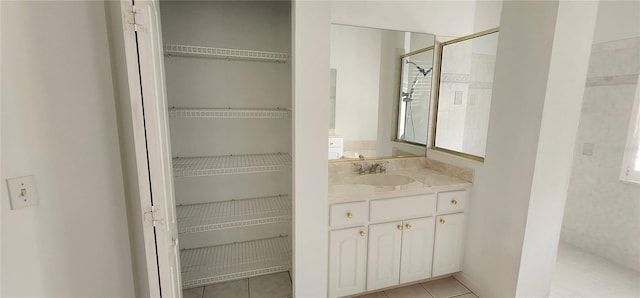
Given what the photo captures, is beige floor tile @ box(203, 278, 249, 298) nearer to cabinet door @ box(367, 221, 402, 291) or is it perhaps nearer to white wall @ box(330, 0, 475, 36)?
cabinet door @ box(367, 221, 402, 291)

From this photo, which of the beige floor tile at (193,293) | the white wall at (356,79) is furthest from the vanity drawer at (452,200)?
the beige floor tile at (193,293)

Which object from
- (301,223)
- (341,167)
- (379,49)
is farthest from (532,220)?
(379,49)

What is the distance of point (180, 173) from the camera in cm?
173

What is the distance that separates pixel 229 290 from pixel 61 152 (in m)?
1.48

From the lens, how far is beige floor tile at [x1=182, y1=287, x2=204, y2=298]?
202 centimetres

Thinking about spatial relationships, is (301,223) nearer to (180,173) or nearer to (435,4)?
(180,173)

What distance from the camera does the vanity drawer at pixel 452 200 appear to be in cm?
202

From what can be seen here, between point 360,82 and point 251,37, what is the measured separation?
923 mm

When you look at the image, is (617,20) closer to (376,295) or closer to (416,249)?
(416,249)

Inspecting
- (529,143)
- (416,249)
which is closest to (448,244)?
(416,249)

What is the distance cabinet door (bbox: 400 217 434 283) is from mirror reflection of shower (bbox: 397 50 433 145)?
2.77ft

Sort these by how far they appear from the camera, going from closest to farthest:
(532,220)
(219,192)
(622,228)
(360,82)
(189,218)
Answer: (532,220) < (189,218) < (219,192) < (360,82) < (622,228)

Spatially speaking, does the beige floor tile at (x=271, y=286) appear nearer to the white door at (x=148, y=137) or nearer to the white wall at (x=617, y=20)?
the white door at (x=148, y=137)

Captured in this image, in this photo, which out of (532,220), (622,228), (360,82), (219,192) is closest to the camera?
(532,220)
